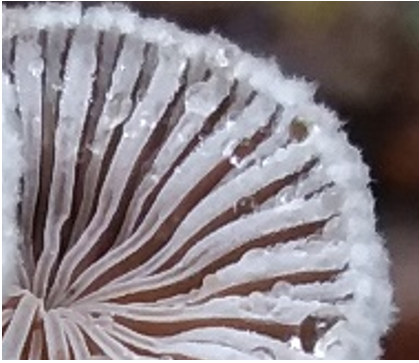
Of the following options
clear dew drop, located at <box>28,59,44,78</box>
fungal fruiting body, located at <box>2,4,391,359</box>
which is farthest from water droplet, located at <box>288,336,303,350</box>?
clear dew drop, located at <box>28,59,44,78</box>

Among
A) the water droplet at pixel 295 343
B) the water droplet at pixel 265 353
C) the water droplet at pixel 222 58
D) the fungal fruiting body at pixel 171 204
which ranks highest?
the water droplet at pixel 222 58

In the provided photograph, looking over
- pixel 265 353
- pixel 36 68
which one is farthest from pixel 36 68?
pixel 265 353

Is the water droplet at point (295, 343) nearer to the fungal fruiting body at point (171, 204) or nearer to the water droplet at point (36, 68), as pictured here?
the fungal fruiting body at point (171, 204)

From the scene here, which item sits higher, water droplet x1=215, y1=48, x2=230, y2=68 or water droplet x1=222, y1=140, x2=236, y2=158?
water droplet x1=215, y1=48, x2=230, y2=68

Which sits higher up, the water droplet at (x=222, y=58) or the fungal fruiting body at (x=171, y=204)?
the water droplet at (x=222, y=58)

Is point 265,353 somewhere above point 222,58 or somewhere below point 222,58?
below

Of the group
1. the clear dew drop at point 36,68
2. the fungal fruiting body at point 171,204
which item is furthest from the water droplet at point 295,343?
the clear dew drop at point 36,68

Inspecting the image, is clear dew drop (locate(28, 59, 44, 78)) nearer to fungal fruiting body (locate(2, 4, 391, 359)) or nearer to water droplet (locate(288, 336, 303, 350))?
fungal fruiting body (locate(2, 4, 391, 359))

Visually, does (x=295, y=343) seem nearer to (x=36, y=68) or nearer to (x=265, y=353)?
(x=265, y=353)
